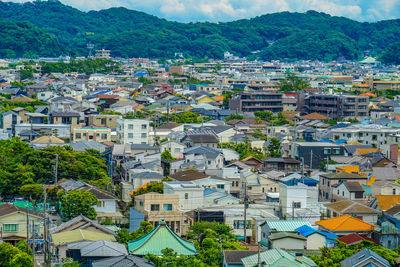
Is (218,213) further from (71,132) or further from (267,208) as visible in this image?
(71,132)

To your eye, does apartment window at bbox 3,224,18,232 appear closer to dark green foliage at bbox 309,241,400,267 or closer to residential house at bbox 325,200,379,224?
dark green foliage at bbox 309,241,400,267

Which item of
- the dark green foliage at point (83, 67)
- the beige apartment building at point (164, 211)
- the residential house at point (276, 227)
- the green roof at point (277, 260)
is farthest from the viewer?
the dark green foliage at point (83, 67)

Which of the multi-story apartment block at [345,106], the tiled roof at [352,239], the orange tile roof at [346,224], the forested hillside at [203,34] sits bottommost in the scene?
the tiled roof at [352,239]

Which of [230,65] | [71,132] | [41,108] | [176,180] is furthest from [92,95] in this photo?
[230,65]

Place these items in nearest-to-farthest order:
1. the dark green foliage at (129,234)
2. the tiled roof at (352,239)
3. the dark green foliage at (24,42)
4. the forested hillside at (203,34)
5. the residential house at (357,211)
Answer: the dark green foliage at (129,234)
the tiled roof at (352,239)
the residential house at (357,211)
the dark green foliage at (24,42)
the forested hillside at (203,34)

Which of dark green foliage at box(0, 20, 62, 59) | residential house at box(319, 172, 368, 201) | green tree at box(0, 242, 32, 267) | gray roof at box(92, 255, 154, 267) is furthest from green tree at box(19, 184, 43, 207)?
dark green foliage at box(0, 20, 62, 59)

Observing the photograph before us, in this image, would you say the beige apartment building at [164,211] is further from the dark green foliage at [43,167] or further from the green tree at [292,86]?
the green tree at [292,86]

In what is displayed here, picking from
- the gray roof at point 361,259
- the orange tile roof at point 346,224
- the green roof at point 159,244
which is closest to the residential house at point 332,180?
the orange tile roof at point 346,224
